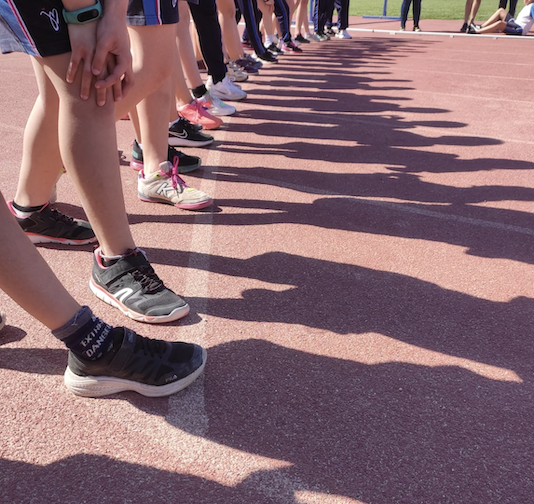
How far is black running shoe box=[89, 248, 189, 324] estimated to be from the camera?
6.79ft

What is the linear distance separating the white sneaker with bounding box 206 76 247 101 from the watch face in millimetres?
4424

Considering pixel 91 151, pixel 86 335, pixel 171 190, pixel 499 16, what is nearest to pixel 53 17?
pixel 91 151

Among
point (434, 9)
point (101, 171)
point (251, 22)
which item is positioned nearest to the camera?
point (101, 171)

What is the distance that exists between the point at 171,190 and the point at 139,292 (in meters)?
1.15

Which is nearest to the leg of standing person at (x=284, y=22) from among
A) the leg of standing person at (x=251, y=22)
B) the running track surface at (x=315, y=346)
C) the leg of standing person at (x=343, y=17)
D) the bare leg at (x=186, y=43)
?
the leg of standing person at (x=251, y=22)

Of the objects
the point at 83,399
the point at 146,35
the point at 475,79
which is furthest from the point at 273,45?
the point at 83,399

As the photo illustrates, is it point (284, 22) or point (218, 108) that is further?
point (284, 22)

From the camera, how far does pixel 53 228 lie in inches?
102

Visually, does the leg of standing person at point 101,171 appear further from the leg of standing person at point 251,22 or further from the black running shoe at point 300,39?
the black running shoe at point 300,39

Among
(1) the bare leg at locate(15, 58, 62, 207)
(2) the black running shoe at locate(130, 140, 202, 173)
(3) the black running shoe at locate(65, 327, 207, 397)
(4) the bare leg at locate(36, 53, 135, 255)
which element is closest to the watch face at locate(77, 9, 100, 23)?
(4) the bare leg at locate(36, 53, 135, 255)

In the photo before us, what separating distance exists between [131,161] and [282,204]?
1257mm

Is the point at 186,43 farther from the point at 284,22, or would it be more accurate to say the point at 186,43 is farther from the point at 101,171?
the point at 284,22

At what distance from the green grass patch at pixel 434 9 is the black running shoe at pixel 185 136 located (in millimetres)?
17824

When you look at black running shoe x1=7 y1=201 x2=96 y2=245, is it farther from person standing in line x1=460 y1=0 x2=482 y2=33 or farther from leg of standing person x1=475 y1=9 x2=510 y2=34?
leg of standing person x1=475 y1=9 x2=510 y2=34
